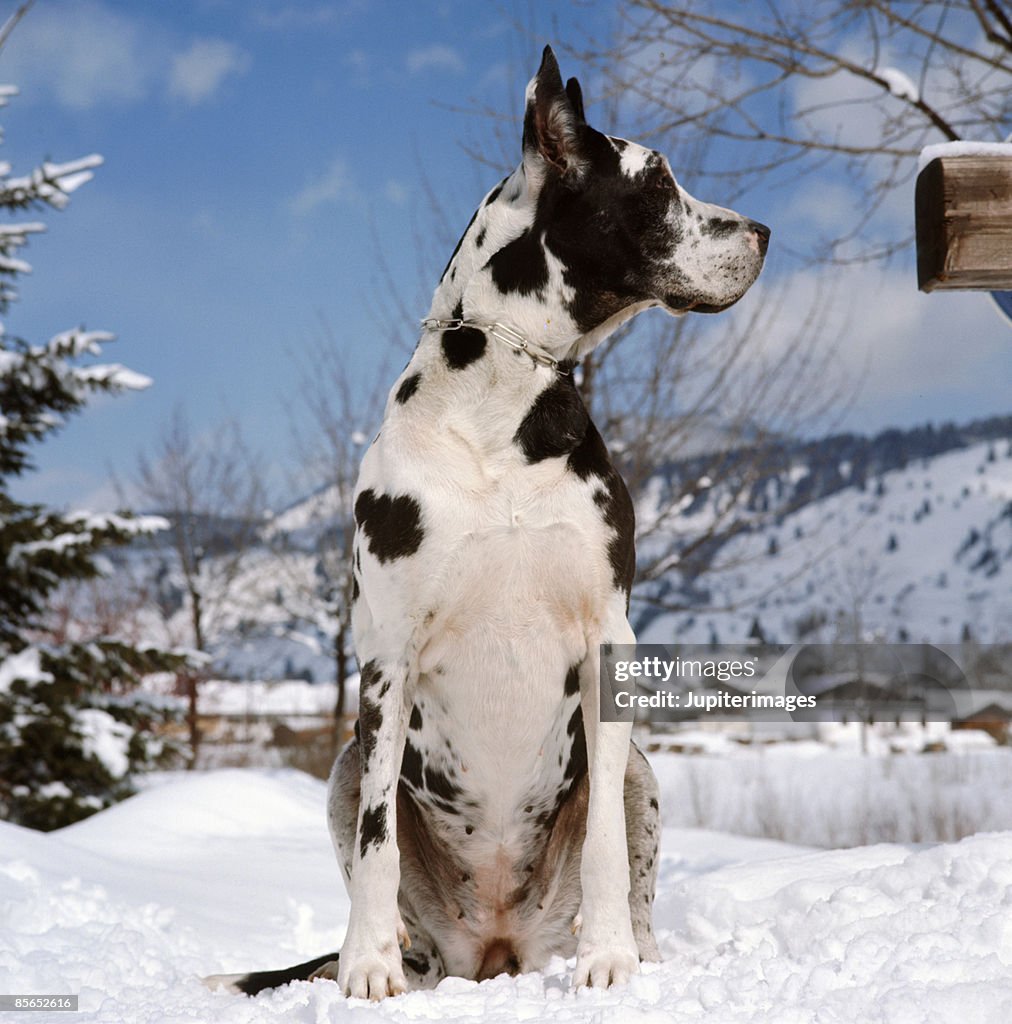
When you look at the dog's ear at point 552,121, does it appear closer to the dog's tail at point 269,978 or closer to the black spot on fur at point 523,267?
the black spot on fur at point 523,267

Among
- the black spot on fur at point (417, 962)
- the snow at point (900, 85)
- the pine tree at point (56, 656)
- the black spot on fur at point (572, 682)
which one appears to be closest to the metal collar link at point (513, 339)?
the black spot on fur at point (572, 682)

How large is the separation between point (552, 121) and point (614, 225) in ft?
1.03

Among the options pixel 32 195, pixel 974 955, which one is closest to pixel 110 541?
pixel 32 195

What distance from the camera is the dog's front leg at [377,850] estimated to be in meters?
2.59

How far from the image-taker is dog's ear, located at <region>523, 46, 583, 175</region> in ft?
9.24

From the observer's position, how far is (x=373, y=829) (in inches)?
108

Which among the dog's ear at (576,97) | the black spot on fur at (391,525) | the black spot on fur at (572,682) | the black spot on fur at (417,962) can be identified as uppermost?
the dog's ear at (576,97)

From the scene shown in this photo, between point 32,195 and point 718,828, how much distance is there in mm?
10771

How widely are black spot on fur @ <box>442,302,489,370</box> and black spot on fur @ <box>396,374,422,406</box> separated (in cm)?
10

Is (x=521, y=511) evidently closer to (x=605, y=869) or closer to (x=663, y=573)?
(x=605, y=869)

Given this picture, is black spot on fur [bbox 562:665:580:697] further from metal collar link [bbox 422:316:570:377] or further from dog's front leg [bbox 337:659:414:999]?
metal collar link [bbox 422:316:570:377]

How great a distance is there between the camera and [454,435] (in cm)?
285

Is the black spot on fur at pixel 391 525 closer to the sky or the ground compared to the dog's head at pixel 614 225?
closer to the ground

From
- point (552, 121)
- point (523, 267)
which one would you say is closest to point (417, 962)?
point (523, 267)
